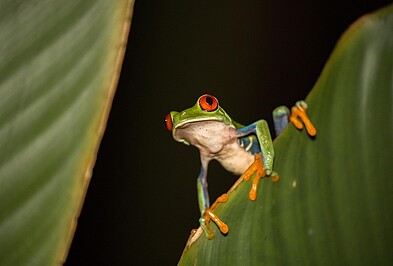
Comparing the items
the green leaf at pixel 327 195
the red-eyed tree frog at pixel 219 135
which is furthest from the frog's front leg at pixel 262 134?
the green leaf at pixel 327 195

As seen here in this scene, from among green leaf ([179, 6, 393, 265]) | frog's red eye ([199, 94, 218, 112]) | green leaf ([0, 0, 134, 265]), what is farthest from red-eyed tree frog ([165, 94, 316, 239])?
green leaf ([0, 0, 134, 265])

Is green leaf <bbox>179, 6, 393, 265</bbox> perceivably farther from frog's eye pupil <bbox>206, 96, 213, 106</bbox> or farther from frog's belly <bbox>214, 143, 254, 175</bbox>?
frog's belly <bbox>214, 143, 254, 175</bbox>

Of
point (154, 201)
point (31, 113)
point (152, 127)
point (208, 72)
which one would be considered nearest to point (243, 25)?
point (208, 72)

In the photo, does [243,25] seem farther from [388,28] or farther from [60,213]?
[60,213]

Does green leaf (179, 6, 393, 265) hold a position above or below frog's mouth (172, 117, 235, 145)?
below

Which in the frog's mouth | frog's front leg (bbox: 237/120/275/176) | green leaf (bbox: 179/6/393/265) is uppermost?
the frog's mouth

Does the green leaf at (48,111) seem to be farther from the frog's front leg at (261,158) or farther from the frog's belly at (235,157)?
the frog's belly at (235,157)
